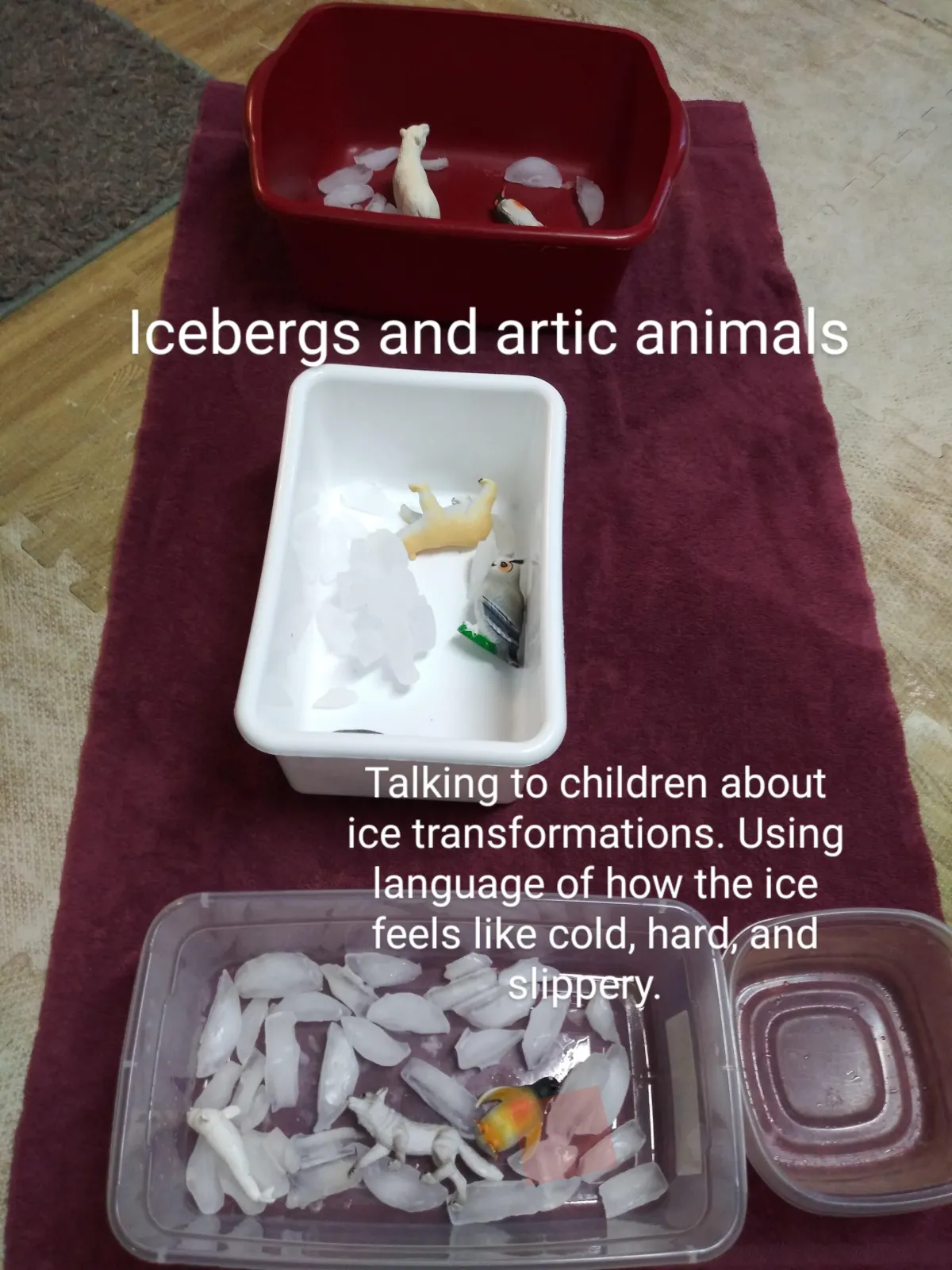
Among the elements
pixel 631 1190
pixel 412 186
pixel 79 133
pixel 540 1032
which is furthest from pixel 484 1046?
pixel 79 133

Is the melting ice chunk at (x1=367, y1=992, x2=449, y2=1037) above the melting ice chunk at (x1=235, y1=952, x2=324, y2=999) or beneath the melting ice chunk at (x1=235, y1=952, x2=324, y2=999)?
above

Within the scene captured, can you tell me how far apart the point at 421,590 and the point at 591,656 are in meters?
0.18

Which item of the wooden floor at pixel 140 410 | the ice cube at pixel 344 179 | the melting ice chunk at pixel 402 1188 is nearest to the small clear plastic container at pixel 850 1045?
the wooden floor at pixel 140 410

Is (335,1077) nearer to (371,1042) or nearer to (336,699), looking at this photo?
(371,1042)

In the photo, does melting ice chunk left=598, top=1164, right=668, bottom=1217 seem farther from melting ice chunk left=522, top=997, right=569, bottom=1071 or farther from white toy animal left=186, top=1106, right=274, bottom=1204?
white toy animal left=186, top=1106, right=274, bottom=1204

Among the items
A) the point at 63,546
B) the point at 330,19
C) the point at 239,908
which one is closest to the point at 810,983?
the point at 239,908

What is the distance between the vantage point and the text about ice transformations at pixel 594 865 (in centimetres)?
76

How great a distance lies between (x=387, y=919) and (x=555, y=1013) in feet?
0.51

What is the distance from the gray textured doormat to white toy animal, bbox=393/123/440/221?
306 millimetres

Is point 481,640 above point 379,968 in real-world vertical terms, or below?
above

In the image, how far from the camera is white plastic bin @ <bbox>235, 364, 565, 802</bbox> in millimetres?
708

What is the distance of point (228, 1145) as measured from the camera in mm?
672

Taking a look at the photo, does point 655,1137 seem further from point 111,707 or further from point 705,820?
point 111,707

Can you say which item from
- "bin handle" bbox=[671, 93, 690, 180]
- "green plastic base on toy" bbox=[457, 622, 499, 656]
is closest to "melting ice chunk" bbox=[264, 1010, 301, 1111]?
"green plastic base on toy" bbox=[457, 622, 499, 656]
